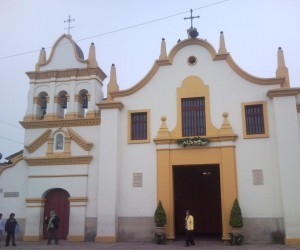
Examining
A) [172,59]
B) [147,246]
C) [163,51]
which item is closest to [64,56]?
[163,51]

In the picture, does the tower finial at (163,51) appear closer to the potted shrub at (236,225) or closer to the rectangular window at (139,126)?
the rectangular window at (139,126)

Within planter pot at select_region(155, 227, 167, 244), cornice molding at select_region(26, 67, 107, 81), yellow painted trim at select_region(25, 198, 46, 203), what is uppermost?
cornice molding at select_region(26, 67, 107, 81)

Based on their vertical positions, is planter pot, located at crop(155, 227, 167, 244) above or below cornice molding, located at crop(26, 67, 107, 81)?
below

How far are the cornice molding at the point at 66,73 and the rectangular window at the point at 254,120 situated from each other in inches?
357

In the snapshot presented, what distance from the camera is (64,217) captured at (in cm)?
2141

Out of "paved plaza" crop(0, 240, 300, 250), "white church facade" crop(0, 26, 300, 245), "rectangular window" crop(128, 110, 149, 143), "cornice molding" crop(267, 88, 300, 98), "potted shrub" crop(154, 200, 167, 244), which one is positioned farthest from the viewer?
"rectangular window" crop(128, 110, 149, 143)

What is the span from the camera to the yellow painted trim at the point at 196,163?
19.0 m

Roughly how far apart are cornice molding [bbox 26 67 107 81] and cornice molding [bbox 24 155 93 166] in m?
5.19

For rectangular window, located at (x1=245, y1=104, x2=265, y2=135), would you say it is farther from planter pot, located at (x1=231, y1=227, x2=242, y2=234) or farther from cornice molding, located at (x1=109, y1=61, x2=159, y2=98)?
cornice molding, located at (x1=109, y1=61, x2=159, y2=98)

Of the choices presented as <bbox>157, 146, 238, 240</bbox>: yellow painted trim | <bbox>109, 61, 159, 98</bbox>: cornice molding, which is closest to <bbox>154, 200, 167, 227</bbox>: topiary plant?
<bbox>157, 146, 238, 240</bbox>: yellow painted trim

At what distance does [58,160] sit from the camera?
21.8 metres

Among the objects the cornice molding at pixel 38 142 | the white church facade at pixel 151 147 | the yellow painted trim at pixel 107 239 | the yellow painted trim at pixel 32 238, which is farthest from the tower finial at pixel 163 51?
the yellow painted trim at pixel 32 238

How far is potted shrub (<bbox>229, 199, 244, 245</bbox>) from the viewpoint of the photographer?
58.6 feet

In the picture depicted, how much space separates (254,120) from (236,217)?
17.4 feet
